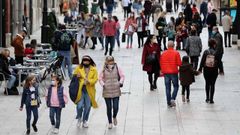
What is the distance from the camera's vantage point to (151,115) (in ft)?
57.6

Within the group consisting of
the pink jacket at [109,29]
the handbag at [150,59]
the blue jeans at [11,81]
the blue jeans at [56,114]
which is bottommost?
the blue jeans at [56,114]

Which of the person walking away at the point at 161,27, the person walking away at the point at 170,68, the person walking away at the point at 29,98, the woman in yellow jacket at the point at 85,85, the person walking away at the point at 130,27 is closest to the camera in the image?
the person walking away at the point at 29,98

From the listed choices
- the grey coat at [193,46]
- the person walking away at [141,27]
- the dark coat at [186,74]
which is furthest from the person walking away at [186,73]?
the person walking away at [141,27]

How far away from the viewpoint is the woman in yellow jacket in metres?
15.7

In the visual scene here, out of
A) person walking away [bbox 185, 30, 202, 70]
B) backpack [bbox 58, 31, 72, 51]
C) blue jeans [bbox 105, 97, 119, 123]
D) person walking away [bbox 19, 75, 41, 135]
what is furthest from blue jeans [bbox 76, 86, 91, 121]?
person walking away [bbox 185, 30, 202, 70]

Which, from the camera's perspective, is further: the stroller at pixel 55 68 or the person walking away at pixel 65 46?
the person walking away at pixel 65 46

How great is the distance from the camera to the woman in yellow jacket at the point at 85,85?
51.5ft

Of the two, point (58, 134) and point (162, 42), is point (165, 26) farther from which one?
point (58, 134)

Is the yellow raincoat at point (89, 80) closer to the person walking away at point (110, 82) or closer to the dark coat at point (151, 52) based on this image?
the person walking away at point (110, 82)

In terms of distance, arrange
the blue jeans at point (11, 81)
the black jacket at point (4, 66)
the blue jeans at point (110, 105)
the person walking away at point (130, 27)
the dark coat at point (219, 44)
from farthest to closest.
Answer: the person walking away at point (130, 27) < the dark coat at point (219, 44) < the black jacket at point (4, 66) < the blue jeans at point (11, 81) < the blue jeans at point (110, 105)

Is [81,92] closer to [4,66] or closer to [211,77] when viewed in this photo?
[211,77]

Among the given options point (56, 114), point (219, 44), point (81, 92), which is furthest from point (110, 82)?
point (219, 44)

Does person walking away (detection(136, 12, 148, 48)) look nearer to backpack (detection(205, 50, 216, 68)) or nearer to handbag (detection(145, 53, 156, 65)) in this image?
handbag (detection(145, 53, 156, 65))

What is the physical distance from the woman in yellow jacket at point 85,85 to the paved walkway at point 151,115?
0.41 meters
